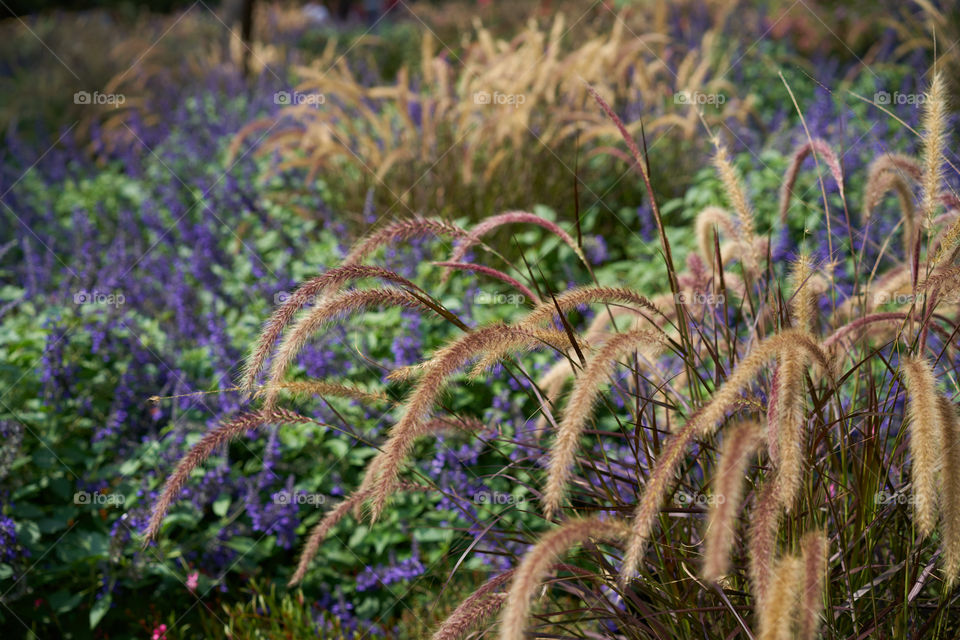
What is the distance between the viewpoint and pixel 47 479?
3129 millimetres

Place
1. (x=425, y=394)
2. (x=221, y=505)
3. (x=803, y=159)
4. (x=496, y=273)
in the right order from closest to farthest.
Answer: (x=425, y=394)
(x=496, y=273)
(x=803, y=159)
(x=221, y=505)

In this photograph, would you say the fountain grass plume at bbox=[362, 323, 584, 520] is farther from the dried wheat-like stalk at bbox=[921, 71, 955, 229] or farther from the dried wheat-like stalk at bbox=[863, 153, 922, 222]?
the dried wheat-like stalk at bbox=[863, 153, 922, 222]

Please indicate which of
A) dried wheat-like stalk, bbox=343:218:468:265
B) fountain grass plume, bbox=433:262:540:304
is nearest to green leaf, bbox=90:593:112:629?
dried wheat-like stalk, bbox=343:218:468:265

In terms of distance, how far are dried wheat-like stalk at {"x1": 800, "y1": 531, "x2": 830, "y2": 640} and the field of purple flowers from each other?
0.02 meters

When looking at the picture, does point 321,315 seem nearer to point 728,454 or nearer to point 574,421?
point 574,421

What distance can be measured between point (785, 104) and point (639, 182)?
77.4 inches

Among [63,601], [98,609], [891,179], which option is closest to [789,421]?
[891,179]

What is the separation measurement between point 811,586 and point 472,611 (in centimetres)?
72

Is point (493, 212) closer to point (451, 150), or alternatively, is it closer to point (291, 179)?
point (451, 150)

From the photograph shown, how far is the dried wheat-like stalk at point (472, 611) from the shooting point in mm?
1729

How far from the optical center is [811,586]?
1.38 m

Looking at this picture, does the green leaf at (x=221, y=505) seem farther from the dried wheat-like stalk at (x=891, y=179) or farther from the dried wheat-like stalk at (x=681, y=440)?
the dried wheat-like stalk at (x=891, y=179)

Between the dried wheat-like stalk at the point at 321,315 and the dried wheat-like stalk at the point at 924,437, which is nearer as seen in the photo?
the dried wheat-like stalk at the point at 924,437

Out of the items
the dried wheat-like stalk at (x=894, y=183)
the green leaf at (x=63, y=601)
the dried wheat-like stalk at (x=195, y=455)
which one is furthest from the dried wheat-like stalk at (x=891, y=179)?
the green leaf at (x=63, y=601)
